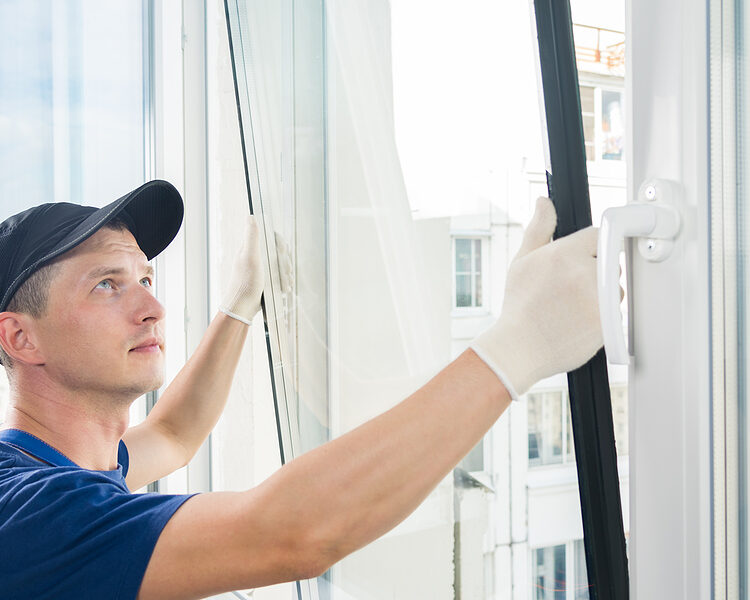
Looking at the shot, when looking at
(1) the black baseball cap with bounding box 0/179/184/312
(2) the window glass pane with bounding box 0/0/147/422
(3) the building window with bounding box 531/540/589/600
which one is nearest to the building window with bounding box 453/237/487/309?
(3) the building window with bounding box 531/540/589/600

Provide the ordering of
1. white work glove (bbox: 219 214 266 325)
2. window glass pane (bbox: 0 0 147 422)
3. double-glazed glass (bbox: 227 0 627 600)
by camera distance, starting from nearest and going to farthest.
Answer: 1. double-glazed glass (bbox: 227 0 627 600)
2. white work glove (bbox: 219 214 266 325)
3. window glass pane (bbox: 0 0 147 422)

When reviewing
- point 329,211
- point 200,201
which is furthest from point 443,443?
point 200,201

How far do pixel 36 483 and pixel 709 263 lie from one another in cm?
93

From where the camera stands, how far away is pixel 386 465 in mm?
743

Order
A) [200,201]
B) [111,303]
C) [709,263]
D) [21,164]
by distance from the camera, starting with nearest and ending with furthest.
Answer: [709,263]
[111,303]
[21,164]
[200,201]

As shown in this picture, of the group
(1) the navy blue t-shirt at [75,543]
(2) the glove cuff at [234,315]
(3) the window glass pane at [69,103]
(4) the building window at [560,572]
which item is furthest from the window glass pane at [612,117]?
(3) the window glass pane at [69,103]

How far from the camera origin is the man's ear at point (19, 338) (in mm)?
1267

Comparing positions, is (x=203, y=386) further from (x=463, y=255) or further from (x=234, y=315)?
(x=463, y=255)

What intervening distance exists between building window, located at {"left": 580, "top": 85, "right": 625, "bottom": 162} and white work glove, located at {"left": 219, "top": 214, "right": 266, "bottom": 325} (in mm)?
786

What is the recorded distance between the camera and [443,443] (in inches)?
29.3

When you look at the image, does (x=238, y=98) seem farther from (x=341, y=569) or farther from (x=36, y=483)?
(x=341, y=569)

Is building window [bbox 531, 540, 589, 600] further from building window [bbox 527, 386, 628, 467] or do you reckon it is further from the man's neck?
the man's neck

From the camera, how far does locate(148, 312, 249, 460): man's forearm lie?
150 centimetres

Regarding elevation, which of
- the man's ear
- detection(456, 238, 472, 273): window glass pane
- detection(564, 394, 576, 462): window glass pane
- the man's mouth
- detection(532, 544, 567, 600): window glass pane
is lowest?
detection(532, 544, 567, 600): window glass pane
